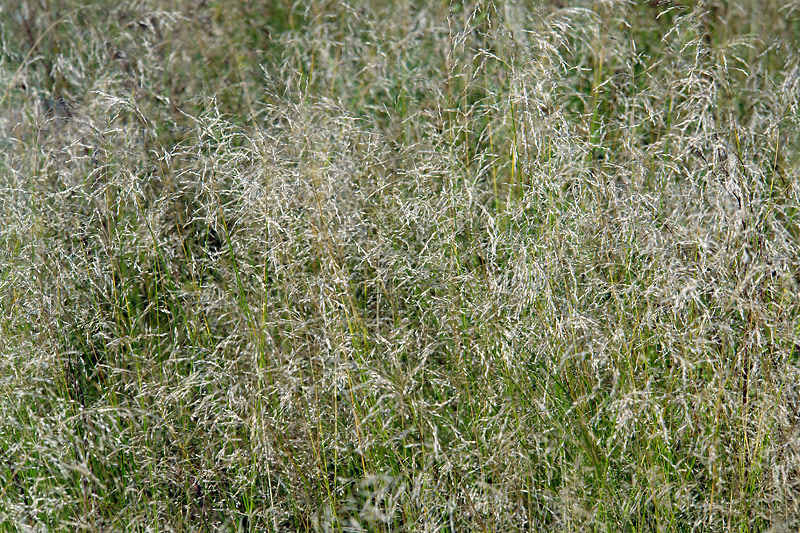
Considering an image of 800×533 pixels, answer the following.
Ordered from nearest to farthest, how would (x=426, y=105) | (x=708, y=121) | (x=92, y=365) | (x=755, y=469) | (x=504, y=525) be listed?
(x=755, y=469)
(x=504, y=525)
(x=708, y=121)
(x=92, y=365)
(x=426, y=105)

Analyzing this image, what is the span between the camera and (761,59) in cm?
376

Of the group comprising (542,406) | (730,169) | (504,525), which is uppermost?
(730,169)

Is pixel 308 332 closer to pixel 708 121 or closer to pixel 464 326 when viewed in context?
pixel 464 326

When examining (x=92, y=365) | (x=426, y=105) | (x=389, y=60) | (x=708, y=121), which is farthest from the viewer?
(x=389, y=60)

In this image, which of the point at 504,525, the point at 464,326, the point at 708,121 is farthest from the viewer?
the point at 464,326

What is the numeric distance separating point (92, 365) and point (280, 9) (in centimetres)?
249

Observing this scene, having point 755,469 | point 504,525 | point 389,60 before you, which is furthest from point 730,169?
point 389,60

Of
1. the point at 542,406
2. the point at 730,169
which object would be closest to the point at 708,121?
the point at 730,169

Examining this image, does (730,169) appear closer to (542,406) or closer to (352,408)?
(542,406)

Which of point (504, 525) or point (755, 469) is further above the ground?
point (755, 469)

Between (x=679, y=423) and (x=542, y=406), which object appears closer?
(x=542, y=406)

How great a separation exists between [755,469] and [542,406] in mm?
566

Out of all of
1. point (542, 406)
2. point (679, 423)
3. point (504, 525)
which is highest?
point (542, 406)

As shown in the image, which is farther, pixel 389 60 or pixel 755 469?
pixel 389 60
